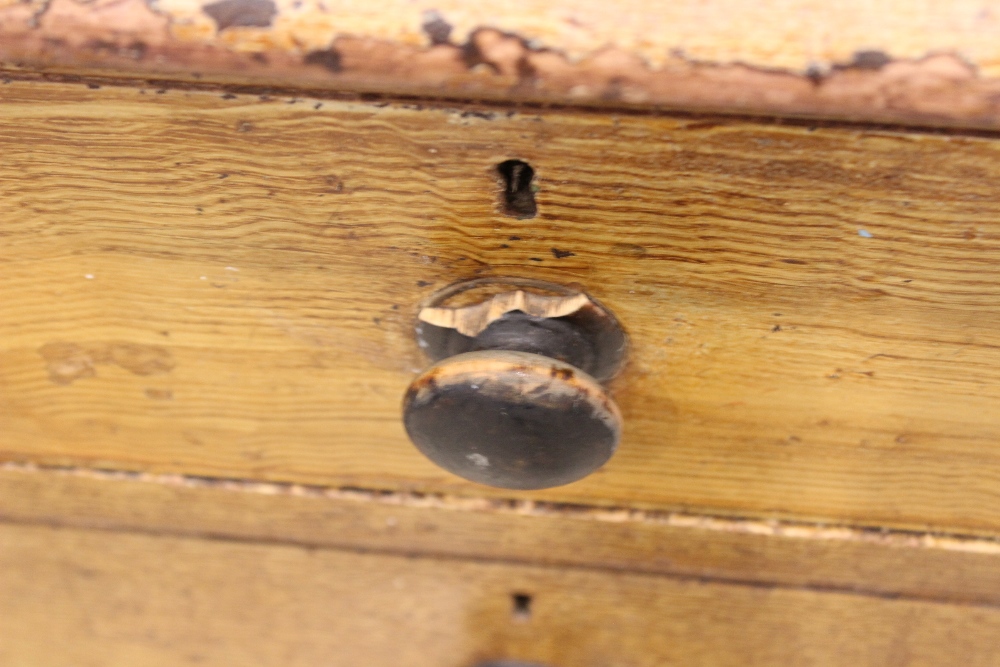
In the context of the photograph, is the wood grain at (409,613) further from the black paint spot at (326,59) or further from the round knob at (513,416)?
the black paint spot at (326,59)

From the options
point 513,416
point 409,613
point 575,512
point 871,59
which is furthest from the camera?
point 409,613

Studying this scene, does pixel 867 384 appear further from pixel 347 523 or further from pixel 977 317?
pixel 347 523

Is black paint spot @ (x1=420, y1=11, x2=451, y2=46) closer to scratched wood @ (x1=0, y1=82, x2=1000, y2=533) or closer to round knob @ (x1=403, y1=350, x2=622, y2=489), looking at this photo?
scratched wood @ (x1=0, y1=82, x2=1000, y2=533)

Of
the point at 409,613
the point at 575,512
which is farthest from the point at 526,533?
the point at 409,613

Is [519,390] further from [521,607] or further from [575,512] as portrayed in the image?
[521,607]

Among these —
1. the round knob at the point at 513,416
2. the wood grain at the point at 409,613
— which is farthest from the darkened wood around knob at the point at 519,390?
the wood grain at the point at 409,613
